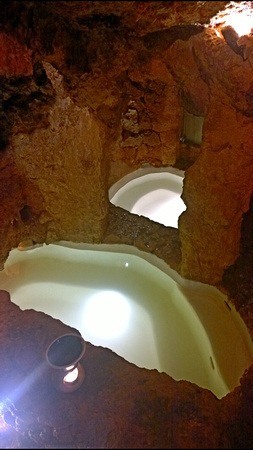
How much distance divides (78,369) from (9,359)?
629mm

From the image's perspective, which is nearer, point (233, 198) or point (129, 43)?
point (129, 43)

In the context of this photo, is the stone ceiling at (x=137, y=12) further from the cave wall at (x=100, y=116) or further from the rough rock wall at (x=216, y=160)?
the rough rock wall at (x=216, y=160)

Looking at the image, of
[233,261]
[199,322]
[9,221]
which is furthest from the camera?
[9,221]

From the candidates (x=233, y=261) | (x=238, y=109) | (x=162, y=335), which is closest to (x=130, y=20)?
(x=238, y=109)

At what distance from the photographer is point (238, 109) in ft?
13.3

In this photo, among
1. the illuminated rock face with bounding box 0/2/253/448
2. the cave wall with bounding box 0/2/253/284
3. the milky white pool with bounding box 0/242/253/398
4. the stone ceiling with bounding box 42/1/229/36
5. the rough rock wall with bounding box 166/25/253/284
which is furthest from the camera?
the milky white pool with bounding box 0/242/253/398

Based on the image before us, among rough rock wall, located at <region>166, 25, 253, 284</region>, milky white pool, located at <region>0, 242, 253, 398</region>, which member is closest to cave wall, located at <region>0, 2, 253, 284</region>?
rough rock wall, located at <region>166, 25, 253, 284</region>

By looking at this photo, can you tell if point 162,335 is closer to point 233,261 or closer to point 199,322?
point 199,322

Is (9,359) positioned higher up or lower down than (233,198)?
lower down

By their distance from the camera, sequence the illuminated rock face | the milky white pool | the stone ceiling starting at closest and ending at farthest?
the stone ceiling, the illuminated rock face, the milky white pool

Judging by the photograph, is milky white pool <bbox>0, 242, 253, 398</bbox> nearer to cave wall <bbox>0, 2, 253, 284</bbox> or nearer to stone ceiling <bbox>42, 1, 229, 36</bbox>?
cave wall <bbox>0, 2, 253, 284</bbox>

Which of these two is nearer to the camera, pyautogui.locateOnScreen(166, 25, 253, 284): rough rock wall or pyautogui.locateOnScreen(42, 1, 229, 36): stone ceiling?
pyautogui.locateOnScreen(42, 1, 229, 36): stone ceiling

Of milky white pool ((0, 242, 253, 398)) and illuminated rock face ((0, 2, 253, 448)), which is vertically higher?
illuminated rock face ((0, 2, 253, 448))

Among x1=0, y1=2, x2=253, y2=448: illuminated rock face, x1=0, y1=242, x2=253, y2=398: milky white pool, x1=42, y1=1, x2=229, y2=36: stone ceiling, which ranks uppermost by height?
x1=42, y1=1, x2=229, y2=36: stone ceiling
